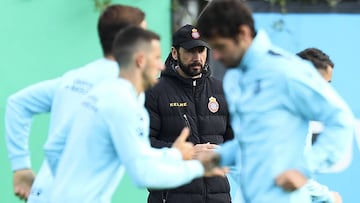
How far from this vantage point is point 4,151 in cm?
822

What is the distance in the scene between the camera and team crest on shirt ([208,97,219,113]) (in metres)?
6.94

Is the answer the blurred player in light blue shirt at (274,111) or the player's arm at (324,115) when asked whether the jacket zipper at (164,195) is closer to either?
the blurred player in light blue shirt at (274,111)

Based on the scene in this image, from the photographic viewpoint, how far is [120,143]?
4855mm

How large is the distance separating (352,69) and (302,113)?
12.4ft

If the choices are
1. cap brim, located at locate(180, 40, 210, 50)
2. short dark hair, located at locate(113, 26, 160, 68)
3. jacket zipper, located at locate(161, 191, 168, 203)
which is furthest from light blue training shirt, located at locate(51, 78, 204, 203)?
cap brim, located at locate(180, 40, 210, 50)

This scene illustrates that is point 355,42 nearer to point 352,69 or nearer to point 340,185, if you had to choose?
point 352,69

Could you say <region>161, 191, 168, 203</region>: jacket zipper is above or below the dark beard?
below

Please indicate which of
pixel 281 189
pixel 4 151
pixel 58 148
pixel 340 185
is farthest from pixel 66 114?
pixel 340 185

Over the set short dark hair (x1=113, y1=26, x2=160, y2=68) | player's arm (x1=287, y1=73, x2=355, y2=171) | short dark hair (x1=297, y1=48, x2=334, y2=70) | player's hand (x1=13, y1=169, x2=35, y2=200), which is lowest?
player's hand (x1=13, y1=169, x2=35, y2=200)

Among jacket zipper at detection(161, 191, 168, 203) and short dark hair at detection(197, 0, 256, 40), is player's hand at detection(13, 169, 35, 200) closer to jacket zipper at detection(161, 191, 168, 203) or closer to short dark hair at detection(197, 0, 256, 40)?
jacket zipper at detection(161, 191, 168, 203)

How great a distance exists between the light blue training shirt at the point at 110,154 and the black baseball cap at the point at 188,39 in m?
1.75

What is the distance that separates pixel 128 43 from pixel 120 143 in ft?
1.56

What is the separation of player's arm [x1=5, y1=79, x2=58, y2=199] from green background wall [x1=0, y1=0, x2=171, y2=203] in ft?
7.97

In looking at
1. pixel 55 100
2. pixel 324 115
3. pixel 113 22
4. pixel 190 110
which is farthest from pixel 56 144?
pixel 190 110
